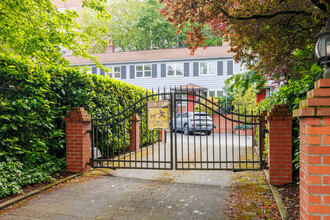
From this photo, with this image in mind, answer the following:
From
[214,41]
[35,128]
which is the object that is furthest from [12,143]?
[214,41]

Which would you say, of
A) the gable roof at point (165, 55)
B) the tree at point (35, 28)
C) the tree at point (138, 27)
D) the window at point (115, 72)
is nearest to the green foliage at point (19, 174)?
the tree at point (35, 28)

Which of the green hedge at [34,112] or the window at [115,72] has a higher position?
the window at [115,72]

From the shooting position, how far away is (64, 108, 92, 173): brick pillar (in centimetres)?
586

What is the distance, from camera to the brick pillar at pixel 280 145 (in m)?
4.97

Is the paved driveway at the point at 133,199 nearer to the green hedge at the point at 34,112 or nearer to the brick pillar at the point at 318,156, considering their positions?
the green hedge at the point at 34,112

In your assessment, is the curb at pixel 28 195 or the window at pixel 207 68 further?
the window at pixel 207 68

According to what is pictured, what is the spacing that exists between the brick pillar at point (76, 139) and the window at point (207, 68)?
20289 millimetres

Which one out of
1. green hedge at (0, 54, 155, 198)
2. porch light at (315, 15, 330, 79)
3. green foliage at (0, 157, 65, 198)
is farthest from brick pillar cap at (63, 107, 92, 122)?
porch light at (315, 15, 330, 79)

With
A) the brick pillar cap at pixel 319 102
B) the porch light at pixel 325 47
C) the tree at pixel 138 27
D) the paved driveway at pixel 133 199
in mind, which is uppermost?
the tree at pixel 138 27

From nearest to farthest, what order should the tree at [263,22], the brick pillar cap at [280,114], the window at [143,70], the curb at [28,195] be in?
the curb at [28,195] → the brick pillar cap at [280,114] → the tree at [263,22] → the window at [143,70]

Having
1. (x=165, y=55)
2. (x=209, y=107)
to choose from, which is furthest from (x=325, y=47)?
(x=165, y=55)

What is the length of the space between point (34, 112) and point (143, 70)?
2180 centimetres

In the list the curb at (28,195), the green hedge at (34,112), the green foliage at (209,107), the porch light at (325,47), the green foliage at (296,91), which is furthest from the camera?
the green foliage at (209,107)

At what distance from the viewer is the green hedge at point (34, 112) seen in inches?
186
